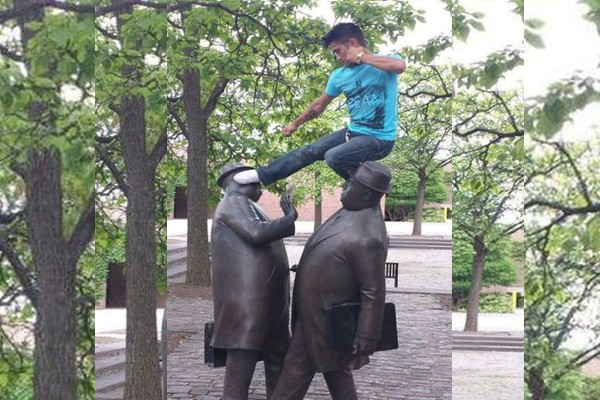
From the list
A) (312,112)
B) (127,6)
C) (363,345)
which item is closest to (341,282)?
(363,345)

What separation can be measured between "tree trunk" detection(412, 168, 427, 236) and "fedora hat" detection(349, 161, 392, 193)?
480 millimetres

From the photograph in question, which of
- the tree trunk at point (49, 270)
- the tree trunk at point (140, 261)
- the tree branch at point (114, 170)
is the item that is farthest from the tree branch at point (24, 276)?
the tree branch at point (114, 170)

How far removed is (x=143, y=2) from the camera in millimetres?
5023

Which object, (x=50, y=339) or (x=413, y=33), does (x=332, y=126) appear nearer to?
(x=413, y=33)

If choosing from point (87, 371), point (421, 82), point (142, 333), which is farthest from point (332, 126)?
point (87, 371)

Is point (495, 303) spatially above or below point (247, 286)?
below

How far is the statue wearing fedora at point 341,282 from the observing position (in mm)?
3926

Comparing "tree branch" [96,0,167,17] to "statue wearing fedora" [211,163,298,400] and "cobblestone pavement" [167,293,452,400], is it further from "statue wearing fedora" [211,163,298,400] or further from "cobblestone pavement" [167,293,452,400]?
"cobblestone pavement" [167,293,452,400]

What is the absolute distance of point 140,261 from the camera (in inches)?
207

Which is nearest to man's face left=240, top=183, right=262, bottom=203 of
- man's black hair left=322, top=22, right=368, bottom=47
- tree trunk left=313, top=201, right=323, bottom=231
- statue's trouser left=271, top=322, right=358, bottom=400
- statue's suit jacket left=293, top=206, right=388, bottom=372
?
tree trunk left=313, top=201, right=323, bottom=231

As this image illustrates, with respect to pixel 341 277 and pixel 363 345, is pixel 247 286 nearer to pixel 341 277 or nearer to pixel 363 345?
pixel 341 277

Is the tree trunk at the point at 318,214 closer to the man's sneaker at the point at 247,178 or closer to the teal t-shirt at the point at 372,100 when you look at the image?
the man's sneaker at the point at 247,178

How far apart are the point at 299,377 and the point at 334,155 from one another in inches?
43.3

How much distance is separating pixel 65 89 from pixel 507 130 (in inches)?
110
